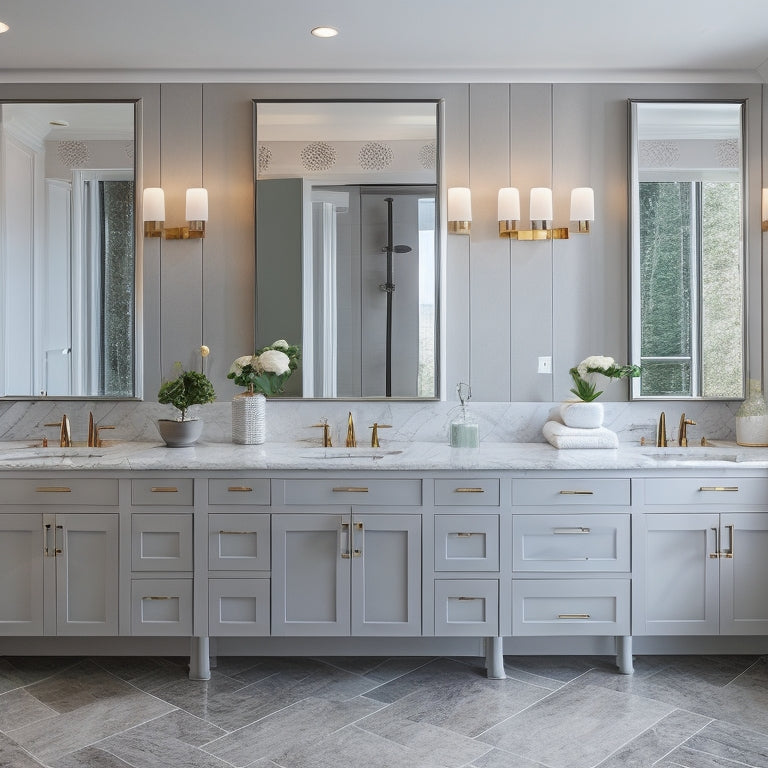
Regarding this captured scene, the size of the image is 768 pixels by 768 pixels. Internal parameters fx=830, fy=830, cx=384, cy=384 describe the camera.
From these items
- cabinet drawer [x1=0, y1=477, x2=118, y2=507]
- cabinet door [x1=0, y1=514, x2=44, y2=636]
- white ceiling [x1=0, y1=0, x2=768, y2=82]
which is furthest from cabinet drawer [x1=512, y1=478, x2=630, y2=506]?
cabinet door [x1=0, y1=514, x2=44, y2=636]

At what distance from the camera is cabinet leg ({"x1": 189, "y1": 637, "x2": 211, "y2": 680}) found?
3.14 metres

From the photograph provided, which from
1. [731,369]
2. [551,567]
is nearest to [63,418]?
[551,567]

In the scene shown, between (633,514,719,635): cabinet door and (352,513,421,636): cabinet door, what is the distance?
869 millimetres

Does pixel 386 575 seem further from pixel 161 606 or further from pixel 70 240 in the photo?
pixel 70 240

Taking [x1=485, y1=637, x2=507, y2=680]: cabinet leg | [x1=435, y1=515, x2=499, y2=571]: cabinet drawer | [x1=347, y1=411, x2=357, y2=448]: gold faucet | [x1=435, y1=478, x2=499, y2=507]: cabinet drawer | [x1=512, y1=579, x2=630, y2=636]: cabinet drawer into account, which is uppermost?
[x1=347, y1=411, x2=357, y2=448]: gold faucet

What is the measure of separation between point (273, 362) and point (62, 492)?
97cm

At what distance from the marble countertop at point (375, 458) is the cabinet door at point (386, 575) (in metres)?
0.22

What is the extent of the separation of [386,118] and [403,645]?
2239 mm

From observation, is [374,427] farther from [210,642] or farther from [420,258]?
[210,642]

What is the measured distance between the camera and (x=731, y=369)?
3.68 m

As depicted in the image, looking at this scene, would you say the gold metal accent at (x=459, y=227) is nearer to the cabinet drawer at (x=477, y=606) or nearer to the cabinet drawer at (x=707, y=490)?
the cabinet drawer at (x=707, y=490)

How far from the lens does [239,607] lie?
3137 mm

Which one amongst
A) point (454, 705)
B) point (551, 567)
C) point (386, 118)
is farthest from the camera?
point (386, 118)

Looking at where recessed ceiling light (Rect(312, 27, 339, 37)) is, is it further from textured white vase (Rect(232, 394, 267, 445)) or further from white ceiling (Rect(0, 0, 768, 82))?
textured white vase (Rect(232, 394, 267, 445))
